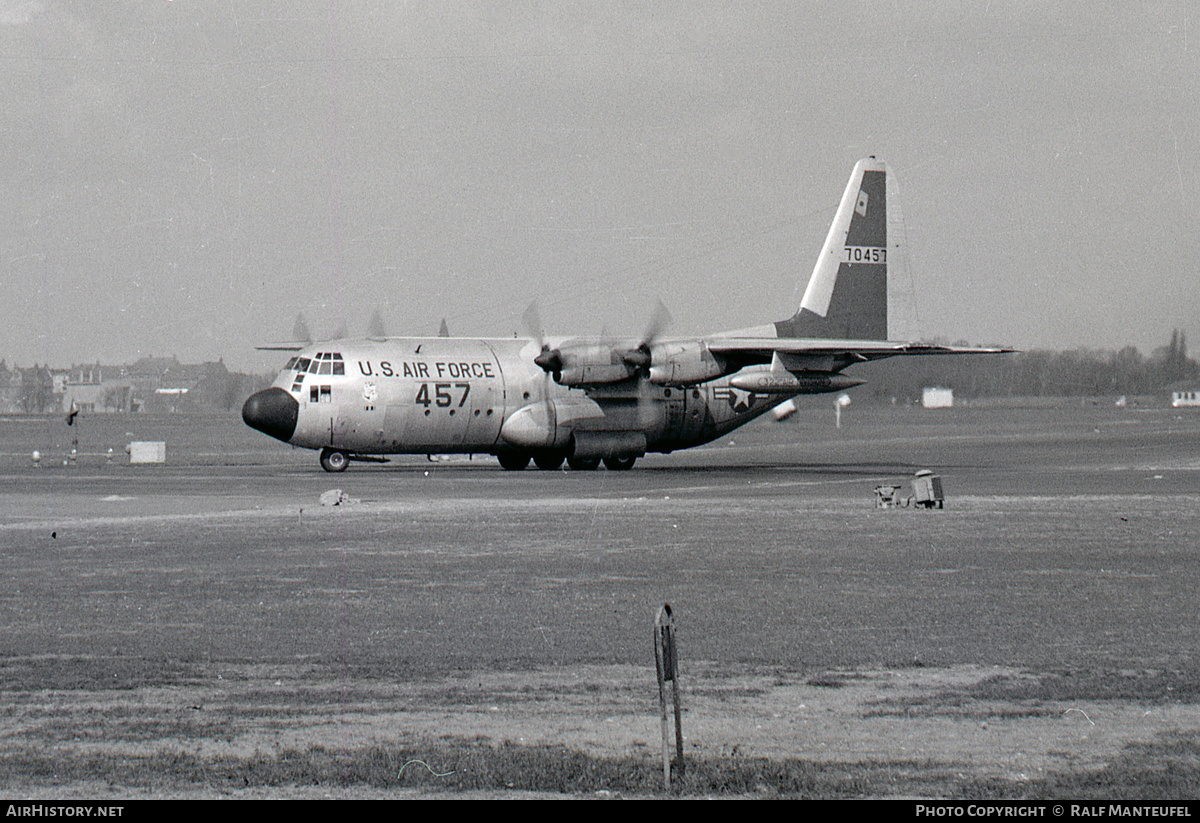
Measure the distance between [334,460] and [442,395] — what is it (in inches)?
151

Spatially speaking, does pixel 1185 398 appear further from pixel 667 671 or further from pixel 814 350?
pixel 667 671

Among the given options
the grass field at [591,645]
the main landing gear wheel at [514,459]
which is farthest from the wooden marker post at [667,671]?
the main landing gear wheel at [514,459]

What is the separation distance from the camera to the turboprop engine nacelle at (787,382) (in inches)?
1708

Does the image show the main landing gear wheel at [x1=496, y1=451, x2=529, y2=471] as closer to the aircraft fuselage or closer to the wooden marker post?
the aircraft fuselage

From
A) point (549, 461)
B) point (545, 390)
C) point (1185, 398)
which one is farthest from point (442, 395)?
point (1185, 398)

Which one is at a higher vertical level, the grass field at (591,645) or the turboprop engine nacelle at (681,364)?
the turboprop engine nacelle at (681,364)

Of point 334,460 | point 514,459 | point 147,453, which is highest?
point 147,453

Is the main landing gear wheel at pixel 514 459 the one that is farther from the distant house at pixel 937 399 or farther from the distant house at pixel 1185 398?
the distant house at pixel 1185 398

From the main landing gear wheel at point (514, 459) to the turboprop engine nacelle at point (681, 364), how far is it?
5.19m

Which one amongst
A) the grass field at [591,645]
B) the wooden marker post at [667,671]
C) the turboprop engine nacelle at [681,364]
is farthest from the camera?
the turboprop engine nacelle at [681,364]

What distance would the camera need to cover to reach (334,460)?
41.1m

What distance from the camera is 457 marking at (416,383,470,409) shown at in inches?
1591

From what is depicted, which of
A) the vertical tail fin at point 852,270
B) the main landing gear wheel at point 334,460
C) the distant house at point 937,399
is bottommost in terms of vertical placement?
the main landing gear wheel at point 334,460
